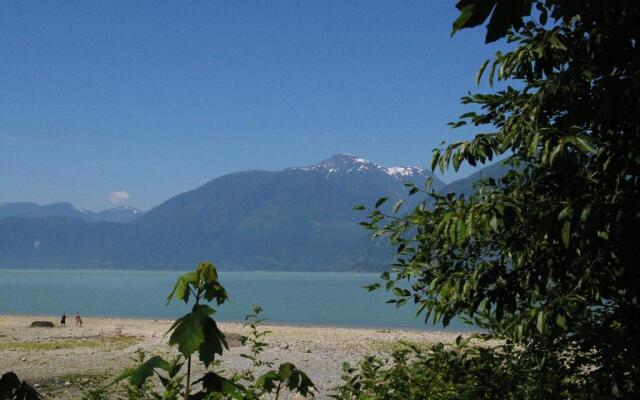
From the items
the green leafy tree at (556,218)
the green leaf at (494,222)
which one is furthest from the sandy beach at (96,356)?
the green leaf at (494,222)

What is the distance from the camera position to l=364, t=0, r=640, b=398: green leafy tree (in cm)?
415

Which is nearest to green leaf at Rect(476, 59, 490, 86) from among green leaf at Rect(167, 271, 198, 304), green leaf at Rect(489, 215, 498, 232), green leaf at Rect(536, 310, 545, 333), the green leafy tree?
the green leafy tree

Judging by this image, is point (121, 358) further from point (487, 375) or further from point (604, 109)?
point (604, 109)

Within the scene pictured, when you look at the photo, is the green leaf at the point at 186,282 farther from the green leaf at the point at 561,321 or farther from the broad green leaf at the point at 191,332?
the green leaf at the point at 561,321

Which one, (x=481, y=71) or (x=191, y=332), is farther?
(x=481, y=71)

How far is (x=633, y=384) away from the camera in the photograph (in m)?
4.77

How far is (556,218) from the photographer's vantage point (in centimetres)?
366

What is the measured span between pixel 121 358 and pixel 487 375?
27.5m

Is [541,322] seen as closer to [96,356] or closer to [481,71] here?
[481,71]

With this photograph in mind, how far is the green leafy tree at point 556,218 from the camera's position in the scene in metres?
4.15

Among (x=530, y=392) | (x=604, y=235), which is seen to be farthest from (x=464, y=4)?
(x=530, y=392)

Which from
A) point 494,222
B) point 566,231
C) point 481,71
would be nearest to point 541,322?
point 494,222

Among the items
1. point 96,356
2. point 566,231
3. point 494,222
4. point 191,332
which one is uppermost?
point 494,222

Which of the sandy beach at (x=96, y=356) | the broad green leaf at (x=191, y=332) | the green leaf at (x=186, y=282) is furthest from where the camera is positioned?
the sandy beach at (x=96, y=356)
